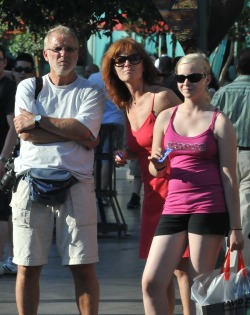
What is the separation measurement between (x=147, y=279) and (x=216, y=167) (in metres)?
0.75

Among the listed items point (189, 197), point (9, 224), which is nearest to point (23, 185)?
point (189, 197)

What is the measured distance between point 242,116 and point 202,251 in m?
2.98

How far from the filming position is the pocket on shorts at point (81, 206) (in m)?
6.28

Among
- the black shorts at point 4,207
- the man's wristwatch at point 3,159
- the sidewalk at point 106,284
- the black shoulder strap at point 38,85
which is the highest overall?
the black shoulder strap at point 38,85

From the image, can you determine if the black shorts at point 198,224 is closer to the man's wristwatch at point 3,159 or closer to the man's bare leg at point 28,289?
the man's bare leg at point 28,289

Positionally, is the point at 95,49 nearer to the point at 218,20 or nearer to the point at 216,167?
the point at 218,20

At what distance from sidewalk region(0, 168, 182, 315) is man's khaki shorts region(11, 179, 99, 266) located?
4.39 ft

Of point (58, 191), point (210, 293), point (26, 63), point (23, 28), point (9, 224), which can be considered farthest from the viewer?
point (23, 28)

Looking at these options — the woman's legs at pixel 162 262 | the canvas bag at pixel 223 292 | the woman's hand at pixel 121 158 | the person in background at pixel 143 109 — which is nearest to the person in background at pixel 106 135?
the person in background at pixel 143 109

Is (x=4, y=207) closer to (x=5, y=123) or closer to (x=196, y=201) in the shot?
(x=5, y=123)

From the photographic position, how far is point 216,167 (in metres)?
5.83

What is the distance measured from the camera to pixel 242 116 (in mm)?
8547

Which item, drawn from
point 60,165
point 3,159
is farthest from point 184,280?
point 3,159

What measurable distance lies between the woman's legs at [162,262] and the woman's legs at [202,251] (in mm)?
78
